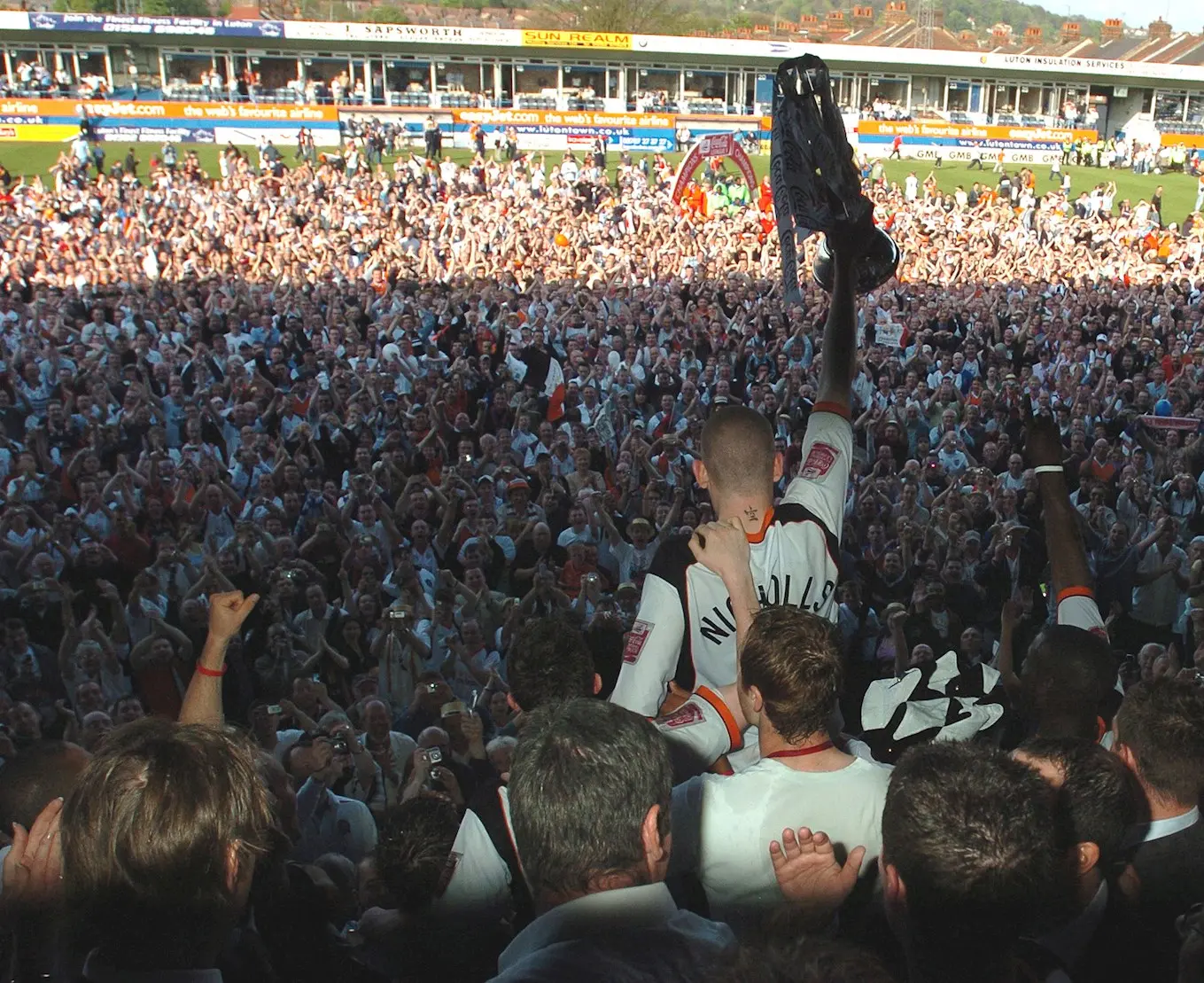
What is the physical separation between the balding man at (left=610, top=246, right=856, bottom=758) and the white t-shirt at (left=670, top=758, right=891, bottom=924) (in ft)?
1.37

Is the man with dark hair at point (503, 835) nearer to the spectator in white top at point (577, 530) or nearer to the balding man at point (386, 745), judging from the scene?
the balding man at point (386, 745)

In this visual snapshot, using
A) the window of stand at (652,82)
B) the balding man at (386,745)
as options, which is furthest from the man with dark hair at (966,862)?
the window of stand at (652,82)

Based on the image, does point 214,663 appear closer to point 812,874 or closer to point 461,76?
point 812,874

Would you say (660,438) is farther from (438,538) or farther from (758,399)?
(438,538)

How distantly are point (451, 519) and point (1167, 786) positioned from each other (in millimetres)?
6107

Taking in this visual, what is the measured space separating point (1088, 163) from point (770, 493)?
46.4 m

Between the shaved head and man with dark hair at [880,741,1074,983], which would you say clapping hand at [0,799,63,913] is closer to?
man with dark hair at [880,741,1074,983]

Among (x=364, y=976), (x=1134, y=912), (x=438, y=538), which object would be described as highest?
(x=1134, y=912)

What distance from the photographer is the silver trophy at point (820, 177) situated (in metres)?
3.32

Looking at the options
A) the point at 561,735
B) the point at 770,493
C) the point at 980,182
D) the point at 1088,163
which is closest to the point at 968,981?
the point at 561,735

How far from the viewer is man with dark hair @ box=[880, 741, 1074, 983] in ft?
5.55

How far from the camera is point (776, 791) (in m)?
2.16

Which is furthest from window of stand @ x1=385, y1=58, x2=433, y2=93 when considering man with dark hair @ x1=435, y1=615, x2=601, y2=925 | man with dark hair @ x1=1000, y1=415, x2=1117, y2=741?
man with dark hair @ x1=435, y1=615, x2=601, y2=925

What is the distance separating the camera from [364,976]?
296 centimetres
